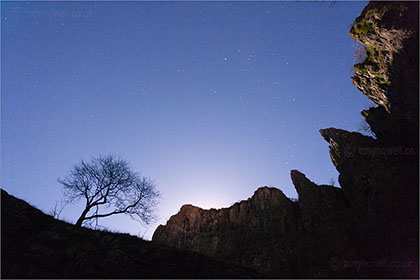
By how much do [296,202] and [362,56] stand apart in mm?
20205

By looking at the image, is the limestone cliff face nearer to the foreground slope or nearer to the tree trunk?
the tree trunk

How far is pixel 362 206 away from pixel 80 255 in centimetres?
2512

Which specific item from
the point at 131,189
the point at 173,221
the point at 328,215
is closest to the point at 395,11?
the point at 328,215

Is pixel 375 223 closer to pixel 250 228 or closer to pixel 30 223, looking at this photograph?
pixel 250 228

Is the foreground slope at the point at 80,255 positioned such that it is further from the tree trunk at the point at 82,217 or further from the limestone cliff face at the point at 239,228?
the limestone cliff face at the point at 239,228

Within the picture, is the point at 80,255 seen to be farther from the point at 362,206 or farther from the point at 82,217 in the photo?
the point at 362,206

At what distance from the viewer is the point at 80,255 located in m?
13.3

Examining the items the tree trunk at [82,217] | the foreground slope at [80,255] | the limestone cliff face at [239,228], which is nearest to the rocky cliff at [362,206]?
the limestone cliff face at [239,228]

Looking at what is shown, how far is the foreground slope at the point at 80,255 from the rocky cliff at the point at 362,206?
8.03 m

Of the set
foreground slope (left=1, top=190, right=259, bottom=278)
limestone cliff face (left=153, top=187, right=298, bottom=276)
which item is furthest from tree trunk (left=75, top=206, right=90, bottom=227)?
limestone cliff face (left=153, top=187, right=298, bottom=276)

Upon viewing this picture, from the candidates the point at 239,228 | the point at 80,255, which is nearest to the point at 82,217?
the point at 80,255

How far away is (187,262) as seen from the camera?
13.8m

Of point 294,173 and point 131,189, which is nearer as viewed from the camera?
point 131,189

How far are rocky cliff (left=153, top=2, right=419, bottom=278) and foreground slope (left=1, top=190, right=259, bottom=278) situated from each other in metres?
8.03
